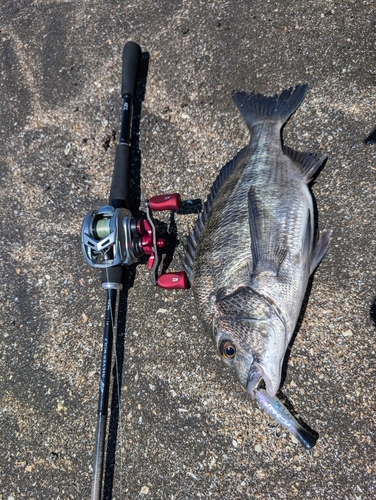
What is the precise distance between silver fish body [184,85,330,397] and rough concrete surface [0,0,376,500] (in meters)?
0.28

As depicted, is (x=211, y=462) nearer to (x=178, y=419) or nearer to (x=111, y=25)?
(x=178, y=419)

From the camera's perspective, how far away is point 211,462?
2273mm

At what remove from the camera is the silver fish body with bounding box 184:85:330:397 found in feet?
6.30

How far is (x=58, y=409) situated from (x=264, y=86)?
9.48 ft

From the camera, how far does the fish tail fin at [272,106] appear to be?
8.32 ft

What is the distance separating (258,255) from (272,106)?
4.07 ft

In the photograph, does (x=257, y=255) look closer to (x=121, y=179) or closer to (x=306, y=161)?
(x=306, y=161)

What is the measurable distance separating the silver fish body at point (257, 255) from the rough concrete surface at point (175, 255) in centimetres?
28

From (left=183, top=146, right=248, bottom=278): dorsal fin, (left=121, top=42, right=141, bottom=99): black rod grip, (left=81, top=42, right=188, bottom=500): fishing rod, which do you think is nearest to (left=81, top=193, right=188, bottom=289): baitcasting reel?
(left=81, top=42, right=188, bottom=500): fishing rod

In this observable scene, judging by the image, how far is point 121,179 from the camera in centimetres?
270

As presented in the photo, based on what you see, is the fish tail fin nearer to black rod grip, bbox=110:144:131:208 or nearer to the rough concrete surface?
the rough concrete surface

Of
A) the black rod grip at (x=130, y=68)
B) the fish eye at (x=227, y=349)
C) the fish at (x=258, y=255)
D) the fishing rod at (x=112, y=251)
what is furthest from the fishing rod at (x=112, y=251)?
the black rod grip at (x=130, y=68)

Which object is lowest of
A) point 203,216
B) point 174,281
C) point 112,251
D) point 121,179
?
point 174,281

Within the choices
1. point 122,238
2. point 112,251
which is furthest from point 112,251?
point 122,238
